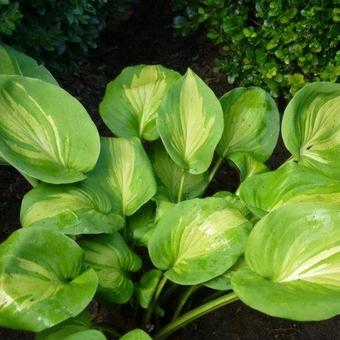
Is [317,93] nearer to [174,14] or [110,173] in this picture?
[110,173]

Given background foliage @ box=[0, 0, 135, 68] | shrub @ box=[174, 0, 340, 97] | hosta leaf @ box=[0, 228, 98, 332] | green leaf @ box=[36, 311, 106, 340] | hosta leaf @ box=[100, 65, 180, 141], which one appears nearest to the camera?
hosta leaf @ box=[0, 228, 98, 332]

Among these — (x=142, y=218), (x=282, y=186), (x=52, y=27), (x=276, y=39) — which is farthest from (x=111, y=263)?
(x=276, y=39)

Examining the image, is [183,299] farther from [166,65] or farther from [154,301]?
[166,65]

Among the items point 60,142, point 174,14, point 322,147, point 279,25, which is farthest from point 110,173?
point 174,14

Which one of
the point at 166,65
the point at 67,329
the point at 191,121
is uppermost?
the point at 191,121

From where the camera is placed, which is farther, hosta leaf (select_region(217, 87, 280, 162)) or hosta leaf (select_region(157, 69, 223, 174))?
hosta leaf (select_region(217, 87, 280, 162))

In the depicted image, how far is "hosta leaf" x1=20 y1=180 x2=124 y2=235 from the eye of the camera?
1.41 metres

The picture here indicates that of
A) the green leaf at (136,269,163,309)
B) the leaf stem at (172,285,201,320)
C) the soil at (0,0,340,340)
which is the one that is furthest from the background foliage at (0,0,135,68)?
the leaf stem at (172,285,201,320)

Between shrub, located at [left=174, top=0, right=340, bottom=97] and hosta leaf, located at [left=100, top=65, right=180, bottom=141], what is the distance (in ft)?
1.58

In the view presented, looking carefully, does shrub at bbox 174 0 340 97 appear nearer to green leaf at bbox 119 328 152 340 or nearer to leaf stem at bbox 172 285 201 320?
leaf stem at bbox 172 285 201 320

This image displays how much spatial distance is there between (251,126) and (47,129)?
0.65 meters

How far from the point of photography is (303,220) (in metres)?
1.29

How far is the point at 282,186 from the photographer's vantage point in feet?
5.00

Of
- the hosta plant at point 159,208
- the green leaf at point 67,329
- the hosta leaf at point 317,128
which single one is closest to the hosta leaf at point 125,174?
the hosta plant at point 159,208
